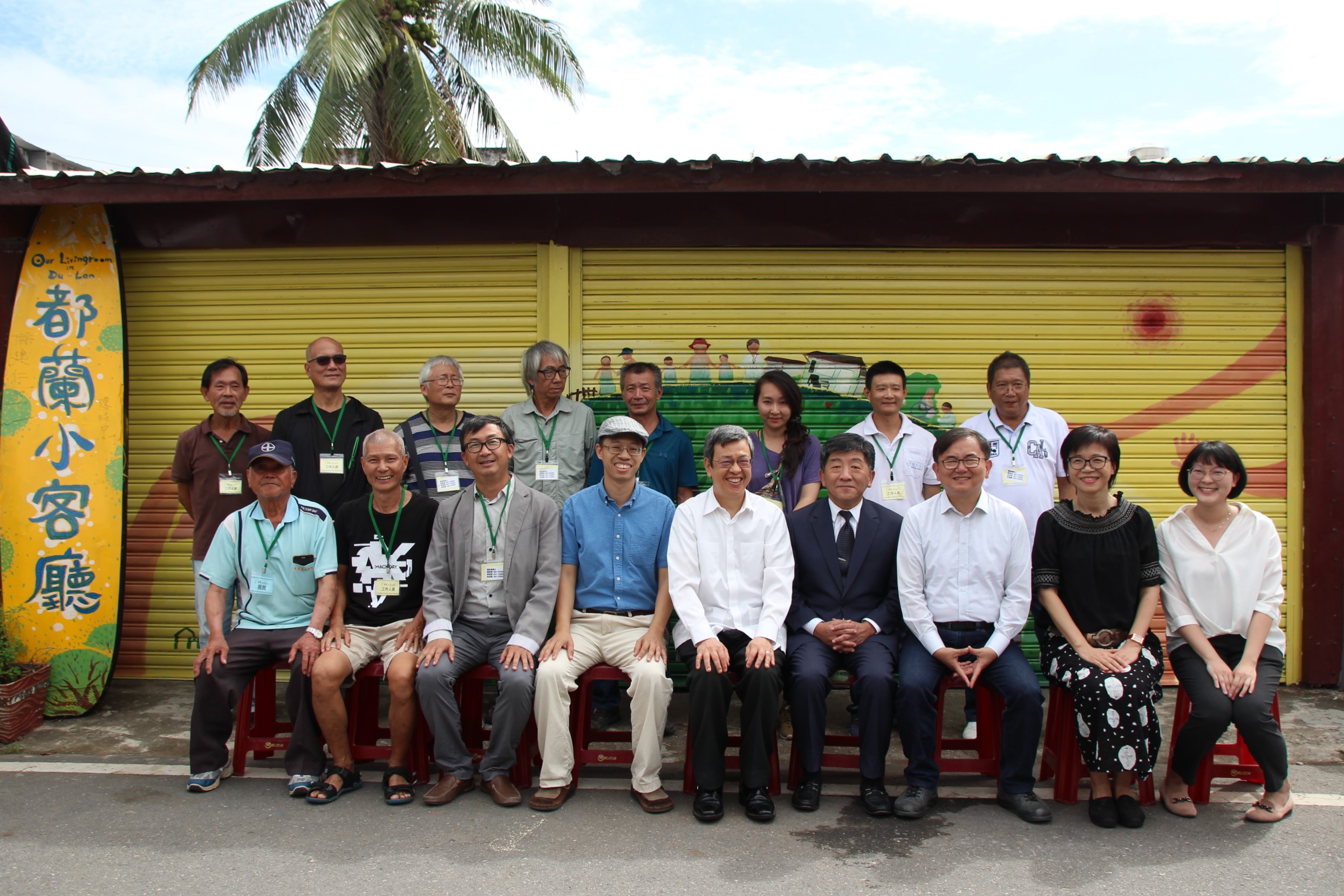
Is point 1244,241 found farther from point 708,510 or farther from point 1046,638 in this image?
point 708,510

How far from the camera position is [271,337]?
579 cm

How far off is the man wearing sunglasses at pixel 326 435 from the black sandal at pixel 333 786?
1419 mm

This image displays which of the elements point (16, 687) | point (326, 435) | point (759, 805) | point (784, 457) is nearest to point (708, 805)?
point (759, 805)

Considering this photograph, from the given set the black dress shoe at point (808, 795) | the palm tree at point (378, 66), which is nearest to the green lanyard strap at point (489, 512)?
the black dress shoe at point (808, 795)

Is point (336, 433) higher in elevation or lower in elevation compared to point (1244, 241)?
lower

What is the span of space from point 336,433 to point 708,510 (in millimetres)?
2172

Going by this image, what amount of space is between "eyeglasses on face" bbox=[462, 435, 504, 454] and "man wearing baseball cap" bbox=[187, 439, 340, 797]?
33.3 inches

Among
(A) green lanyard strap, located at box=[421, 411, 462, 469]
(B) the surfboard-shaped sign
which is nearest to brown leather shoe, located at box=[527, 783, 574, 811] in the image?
(A) green lanyard strap, located at box=[421, 411, 462, 469]

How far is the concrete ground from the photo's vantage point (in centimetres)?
309

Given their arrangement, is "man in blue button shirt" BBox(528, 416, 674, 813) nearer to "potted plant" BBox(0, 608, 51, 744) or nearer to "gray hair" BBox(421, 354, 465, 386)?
"gray hair" BBox(421, 354, 465, 386)

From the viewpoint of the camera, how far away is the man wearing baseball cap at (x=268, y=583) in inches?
158

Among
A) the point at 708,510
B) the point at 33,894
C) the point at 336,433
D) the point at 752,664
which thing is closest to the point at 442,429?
the point at 336,433

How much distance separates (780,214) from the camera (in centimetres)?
551

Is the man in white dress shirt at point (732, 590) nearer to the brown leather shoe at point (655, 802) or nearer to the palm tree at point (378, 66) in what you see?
the brown leather shoe at point (655, 802)
